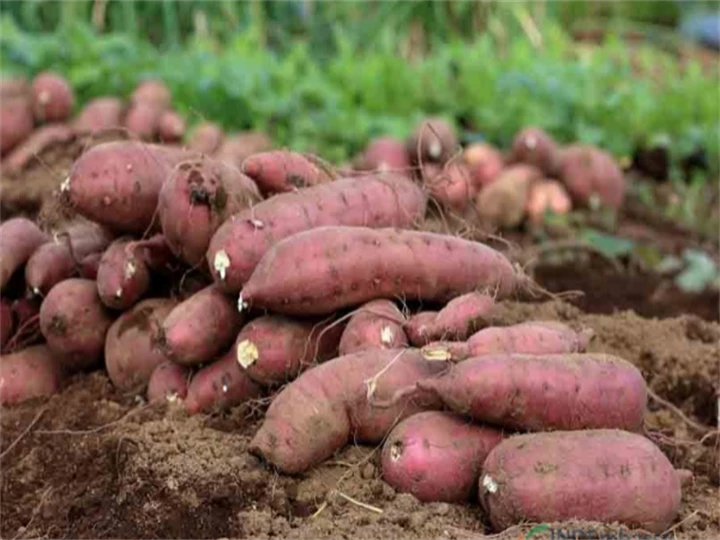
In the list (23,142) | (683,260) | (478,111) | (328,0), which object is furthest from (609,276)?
(328,0)

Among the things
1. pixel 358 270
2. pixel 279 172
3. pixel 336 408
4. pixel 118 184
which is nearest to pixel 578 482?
pixel 336 408

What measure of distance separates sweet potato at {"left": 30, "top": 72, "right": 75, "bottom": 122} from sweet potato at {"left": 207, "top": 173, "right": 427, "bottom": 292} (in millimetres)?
3790

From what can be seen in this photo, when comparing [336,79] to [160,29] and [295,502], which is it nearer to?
[160,29]

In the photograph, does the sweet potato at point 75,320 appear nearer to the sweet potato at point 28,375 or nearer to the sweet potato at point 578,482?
the sweet potato at point 28,375

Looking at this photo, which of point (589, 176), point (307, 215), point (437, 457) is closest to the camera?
point (437, 457)

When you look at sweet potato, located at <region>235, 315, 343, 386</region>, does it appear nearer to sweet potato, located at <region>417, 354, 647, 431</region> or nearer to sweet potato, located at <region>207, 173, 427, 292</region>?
sweet potato, located at <region>207, 173, 427, 292</region>

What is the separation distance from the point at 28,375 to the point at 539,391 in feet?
4.90

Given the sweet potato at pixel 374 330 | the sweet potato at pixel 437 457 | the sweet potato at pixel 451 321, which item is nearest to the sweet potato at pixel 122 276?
the sweet potato at pixel 374 330

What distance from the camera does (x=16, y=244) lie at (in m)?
3.51

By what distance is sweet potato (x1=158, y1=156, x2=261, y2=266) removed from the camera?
3096 millimetres

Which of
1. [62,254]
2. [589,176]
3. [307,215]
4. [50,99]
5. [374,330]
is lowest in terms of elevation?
[589,176]

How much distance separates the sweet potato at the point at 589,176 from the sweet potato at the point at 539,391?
12.8 feet

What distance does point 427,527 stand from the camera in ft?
8.04

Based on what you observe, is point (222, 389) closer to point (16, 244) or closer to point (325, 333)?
point (325, 333)
